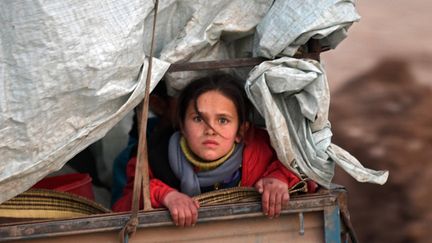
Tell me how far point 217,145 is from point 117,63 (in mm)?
526

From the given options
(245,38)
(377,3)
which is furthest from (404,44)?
(245,38)

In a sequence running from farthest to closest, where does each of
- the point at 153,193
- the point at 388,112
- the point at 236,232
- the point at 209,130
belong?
the point at 388,112 < the point at 209,130 < the point at 153,193 < the point at 236,232

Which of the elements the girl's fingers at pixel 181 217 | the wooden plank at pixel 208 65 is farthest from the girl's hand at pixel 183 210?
the wooden plank at pixel 208 65

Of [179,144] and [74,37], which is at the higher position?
[74,37]

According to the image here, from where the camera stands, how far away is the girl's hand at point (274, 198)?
3545 millimetres

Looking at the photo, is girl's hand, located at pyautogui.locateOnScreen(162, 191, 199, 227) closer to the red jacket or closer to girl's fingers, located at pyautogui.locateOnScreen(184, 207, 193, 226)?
girl's fingers, located at pyautogui.locateOnScreen(184, 207, 193, 226)

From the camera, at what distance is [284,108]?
363 cm

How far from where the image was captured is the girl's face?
12.5 feet

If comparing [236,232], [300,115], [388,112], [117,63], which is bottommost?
[388,112]

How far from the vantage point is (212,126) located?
12.5 feet

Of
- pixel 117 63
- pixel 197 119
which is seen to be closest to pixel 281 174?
pixel 197 119

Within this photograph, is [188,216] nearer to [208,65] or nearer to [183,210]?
[183,210]

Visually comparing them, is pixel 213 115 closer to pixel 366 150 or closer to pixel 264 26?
pixel 264 26

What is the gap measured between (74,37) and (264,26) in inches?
25.4
